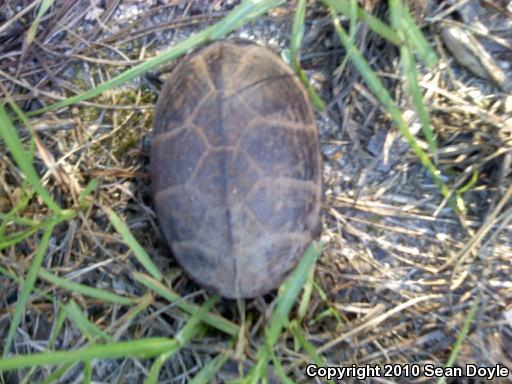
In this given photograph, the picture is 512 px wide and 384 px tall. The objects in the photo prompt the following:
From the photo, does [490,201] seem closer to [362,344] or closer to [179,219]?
[362,344]

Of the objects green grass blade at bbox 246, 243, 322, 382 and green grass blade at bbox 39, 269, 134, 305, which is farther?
green grass blade at bbox 39, 269, 134, 305

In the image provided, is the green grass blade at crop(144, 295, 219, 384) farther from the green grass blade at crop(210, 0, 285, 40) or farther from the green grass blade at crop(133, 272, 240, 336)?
the green grass blade at crop(210, 0, 285, 40)

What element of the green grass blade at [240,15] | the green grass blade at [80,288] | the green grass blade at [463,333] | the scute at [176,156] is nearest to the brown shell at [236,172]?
the scute at [176,156]

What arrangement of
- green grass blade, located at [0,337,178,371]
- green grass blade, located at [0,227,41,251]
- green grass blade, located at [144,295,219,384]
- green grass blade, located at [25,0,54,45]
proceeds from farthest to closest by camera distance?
green grass blade, located at [25,0,54,45] → green grass blade, located at [0,227,41,251] → green grass blade, located at [144,295,219,384] → green grass blade, located at [0,337,178,371]

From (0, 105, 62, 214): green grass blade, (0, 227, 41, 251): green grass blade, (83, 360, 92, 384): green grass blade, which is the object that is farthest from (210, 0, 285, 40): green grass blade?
(83, 360, 92, 384): green grass blade

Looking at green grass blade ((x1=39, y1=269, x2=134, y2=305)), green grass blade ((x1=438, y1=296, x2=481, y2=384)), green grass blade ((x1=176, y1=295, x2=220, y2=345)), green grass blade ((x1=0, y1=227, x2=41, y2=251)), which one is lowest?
green grass blade ((x1=438, y1=296, x2=481, y2=384))

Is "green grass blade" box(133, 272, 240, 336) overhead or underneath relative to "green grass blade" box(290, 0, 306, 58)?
underneath

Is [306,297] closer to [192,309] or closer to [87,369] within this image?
[192,309]

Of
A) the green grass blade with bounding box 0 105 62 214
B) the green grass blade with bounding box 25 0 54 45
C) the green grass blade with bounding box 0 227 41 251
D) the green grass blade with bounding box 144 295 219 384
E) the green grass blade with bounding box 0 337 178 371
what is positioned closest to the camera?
the green grass blade with bounding box 0 337 178 371
